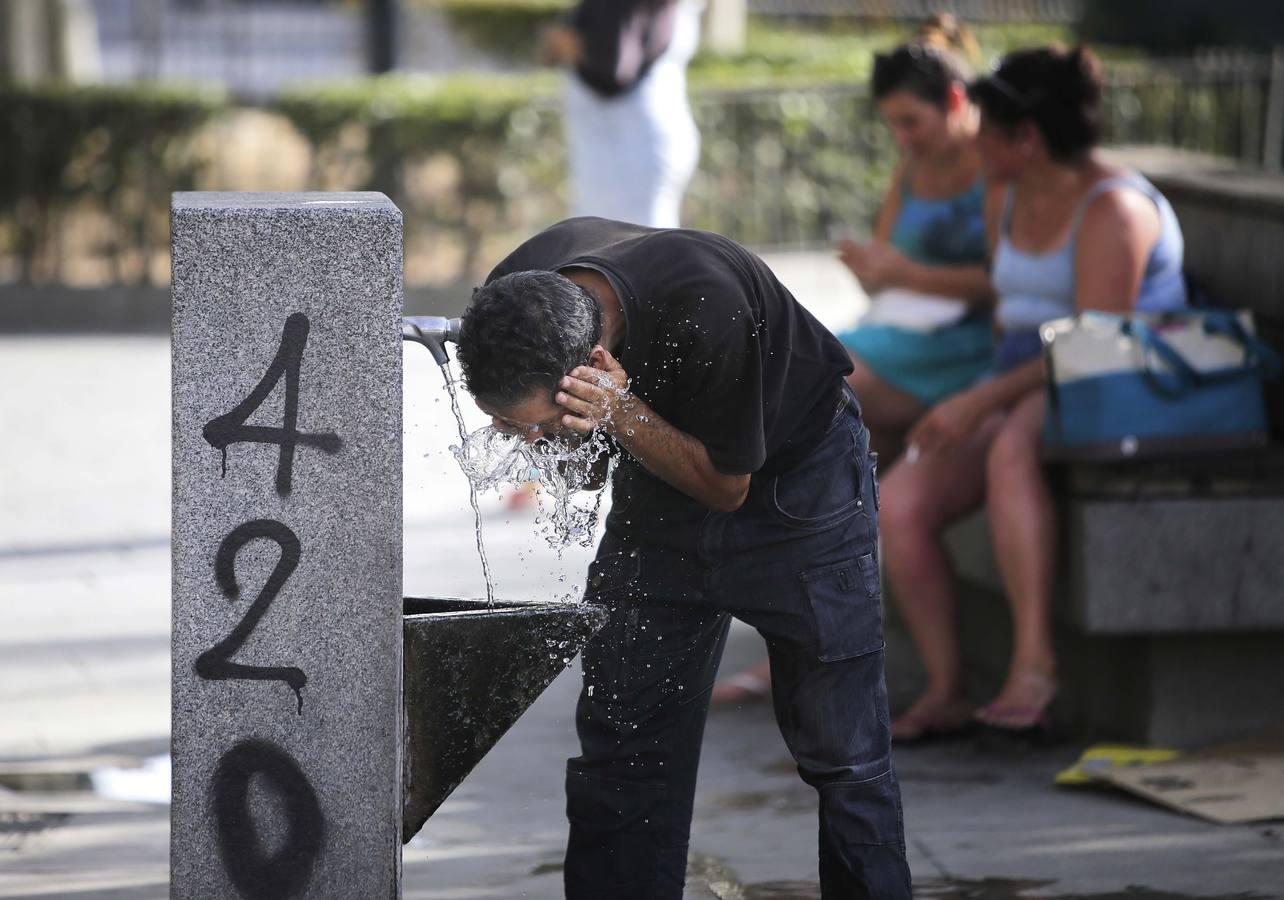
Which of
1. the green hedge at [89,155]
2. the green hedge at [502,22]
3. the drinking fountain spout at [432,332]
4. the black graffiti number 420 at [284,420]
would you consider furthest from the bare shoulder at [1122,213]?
the green hedge at [502,22]

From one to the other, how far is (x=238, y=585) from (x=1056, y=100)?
268 cm

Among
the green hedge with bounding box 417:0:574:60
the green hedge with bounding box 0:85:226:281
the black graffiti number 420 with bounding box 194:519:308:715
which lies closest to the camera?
the black graffiti number 420 with bounding box 194:519:308:715

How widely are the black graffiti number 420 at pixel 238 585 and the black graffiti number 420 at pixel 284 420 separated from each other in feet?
0.23

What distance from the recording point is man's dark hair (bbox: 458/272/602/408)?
2652 millimetres

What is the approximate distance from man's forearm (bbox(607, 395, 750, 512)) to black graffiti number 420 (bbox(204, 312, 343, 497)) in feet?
1.61

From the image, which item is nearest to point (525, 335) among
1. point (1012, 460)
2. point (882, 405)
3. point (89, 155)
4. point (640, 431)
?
point (640, 431)

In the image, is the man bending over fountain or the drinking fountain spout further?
the drinking fountain spout

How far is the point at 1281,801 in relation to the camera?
13.1ft

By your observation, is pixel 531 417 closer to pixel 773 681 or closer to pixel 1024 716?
pixel 773 681

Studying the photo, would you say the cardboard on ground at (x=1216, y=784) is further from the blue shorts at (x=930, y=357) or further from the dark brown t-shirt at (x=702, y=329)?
the dark brown t-shirt at (x=702, y=329)

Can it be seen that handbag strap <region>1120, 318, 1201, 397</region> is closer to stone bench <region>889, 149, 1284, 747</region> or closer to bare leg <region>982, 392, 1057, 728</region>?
stone bench <region>889, 149, 1284, 747</region>

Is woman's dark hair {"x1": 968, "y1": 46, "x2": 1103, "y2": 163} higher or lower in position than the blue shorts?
higher

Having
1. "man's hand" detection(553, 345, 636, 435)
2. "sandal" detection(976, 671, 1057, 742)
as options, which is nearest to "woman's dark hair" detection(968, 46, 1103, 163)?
"sandal" detection(976, 671, 1057, 742)

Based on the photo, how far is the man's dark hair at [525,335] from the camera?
2.65 m
